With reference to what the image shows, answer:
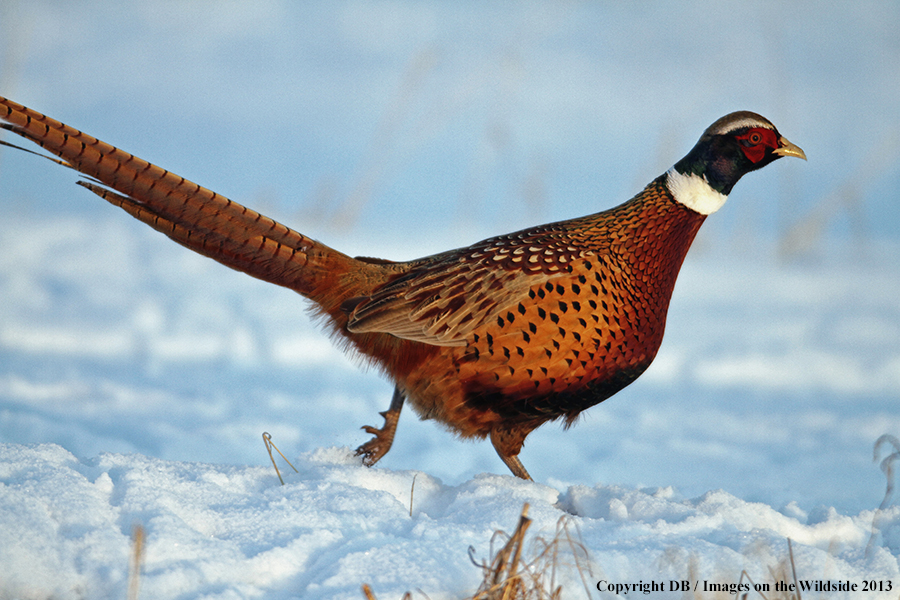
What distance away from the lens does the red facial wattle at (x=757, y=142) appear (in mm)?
4773

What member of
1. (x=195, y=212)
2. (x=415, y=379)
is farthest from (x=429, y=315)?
(x=195, y=212)

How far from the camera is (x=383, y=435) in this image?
5.10 m

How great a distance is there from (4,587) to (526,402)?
2631 millimetres

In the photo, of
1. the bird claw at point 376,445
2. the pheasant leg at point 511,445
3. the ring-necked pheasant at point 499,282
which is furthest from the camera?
the bird claw at point 376,445

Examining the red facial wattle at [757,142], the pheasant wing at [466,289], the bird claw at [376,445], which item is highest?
the red facial wattle at [757,142]

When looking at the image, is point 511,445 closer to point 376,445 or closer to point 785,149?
point 376,445

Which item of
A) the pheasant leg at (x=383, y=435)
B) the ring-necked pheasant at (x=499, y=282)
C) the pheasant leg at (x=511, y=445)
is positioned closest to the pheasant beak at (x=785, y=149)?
the ring-necked pheasant at (x=499, y=282)

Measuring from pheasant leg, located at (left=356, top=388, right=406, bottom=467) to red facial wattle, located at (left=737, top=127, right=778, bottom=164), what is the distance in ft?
8.69

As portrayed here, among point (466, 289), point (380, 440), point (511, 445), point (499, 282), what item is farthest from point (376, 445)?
point (499, 282)

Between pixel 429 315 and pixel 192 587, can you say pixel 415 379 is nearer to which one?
pixel 429 315

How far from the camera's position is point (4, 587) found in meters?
2.77

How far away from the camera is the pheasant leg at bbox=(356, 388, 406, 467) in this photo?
504cm

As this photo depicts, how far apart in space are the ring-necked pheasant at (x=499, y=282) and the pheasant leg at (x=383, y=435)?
18.6 inches

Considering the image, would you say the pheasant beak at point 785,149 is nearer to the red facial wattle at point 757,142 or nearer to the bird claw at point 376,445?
the red facial wattle at point 757,142
